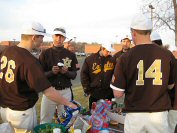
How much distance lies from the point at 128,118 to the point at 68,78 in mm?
2859

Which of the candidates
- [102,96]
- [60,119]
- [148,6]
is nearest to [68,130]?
[60,119]

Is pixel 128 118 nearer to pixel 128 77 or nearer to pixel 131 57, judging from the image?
pixel 128 77

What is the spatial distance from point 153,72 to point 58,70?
2.84 m

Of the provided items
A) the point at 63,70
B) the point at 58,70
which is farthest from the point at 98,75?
the point at 58,70

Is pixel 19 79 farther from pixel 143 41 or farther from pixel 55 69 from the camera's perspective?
pixel 55 69

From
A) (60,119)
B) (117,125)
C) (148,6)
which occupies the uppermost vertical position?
(148,6)

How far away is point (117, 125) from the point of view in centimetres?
621

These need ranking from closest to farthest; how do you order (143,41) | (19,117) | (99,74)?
(143,41) < (19,117) < (99,74)

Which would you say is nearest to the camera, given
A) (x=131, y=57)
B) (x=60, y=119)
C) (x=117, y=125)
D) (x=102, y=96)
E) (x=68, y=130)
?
(x=131, y=57)

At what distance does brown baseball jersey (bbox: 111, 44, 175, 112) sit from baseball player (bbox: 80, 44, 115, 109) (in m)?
3.07

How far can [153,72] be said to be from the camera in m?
3.72

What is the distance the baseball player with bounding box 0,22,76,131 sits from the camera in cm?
378

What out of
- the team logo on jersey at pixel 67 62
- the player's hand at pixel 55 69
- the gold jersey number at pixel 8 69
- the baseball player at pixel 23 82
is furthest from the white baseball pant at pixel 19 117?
the team logo on jersey at pixel 67 62

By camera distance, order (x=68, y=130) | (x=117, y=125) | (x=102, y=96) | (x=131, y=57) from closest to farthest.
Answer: (x=131, y=57)
(x=68, y=130)
(x=117, y=125)
(x=102, y=96)
